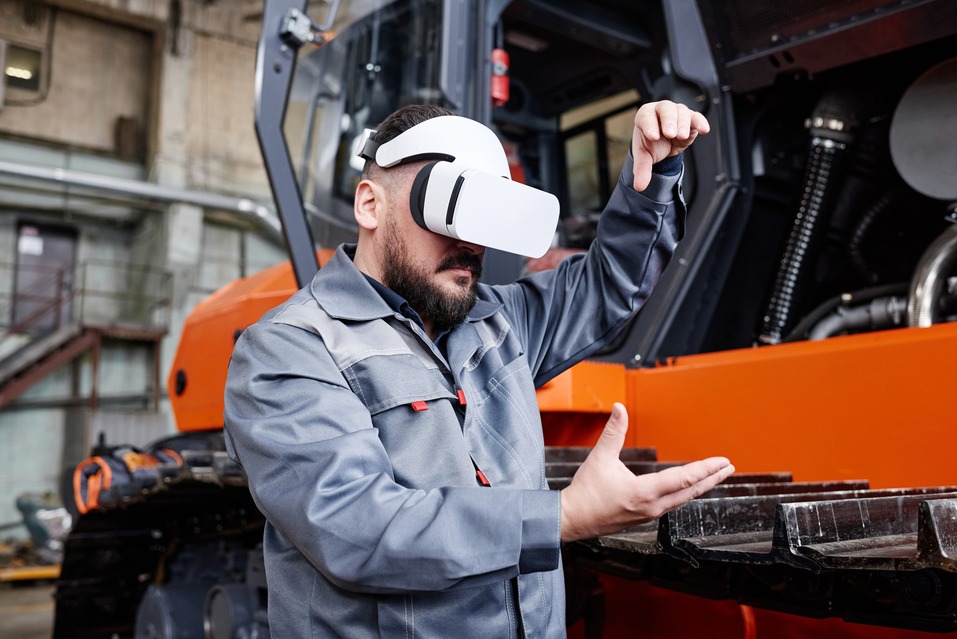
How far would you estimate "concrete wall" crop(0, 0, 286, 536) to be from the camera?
46.3 ft

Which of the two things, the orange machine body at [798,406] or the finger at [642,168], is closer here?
the finger at [642,168]

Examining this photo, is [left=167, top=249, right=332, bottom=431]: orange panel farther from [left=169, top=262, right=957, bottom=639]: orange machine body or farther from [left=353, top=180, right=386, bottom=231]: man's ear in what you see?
[left=353, top=180, right=386, bottom=231]: man's ear

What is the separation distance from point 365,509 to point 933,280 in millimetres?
1623

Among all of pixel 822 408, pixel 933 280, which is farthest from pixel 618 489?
pixel 933 280

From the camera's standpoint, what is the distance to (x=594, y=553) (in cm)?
192

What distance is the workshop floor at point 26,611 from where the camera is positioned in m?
6.27

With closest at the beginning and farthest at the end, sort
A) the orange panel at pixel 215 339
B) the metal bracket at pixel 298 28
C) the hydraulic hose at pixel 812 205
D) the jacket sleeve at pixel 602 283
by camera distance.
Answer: the jacket sleeve at pixel 602 283, the hydraulic hose at pixel 812 205, the metal bracket at pixel 298 28, the orange panel at pixel 215 339

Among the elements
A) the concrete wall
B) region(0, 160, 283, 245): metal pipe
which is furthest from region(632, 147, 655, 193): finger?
the concrete wall

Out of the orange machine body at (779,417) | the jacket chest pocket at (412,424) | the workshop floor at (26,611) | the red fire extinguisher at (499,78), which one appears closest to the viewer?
the jacket chest pocket at (412,424)

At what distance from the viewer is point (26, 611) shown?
7230 mm

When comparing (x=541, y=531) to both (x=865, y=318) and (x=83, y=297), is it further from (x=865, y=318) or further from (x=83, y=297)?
(x=83, y=297)

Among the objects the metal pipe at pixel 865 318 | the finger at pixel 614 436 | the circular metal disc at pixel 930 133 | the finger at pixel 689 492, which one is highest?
the circular metal disc at pixel 930 133

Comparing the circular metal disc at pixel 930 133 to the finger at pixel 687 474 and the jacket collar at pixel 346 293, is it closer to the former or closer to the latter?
the jacket collar at pixel 346 293

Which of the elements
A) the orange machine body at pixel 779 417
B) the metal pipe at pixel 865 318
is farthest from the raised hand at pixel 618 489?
the metal pipe at pixel 865 318
